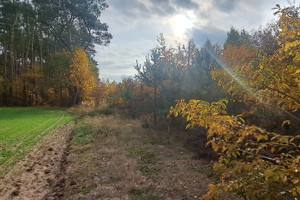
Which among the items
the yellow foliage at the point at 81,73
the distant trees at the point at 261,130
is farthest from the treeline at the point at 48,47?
the distant trees at the point at 261,130

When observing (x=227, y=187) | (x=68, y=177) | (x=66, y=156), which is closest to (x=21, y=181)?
(x=68, y=177)

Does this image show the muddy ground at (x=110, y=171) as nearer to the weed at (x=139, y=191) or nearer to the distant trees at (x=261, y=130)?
the weed at (x=139, y=191)

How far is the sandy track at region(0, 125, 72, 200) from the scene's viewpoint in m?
4.55

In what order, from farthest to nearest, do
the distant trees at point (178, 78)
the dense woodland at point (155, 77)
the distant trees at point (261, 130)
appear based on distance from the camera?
the distant trees at point (178, 78), the dense woodland at point (155, 77), the distant trees at point (261, 130)

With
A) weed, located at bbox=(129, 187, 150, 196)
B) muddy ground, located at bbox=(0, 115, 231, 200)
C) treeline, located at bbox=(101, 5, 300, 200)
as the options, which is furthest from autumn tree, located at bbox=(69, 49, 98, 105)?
weed, located at bbox=(129, 187, 150, 196)

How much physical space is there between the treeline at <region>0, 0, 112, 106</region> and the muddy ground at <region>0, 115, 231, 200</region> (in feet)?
55.3

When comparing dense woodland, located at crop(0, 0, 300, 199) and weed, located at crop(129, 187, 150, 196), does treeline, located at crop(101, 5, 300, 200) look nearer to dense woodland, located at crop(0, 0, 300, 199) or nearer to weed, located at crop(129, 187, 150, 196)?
dense woodland, located at crop(0, 0, 300, 199)

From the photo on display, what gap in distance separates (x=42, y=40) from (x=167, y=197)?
117 feet

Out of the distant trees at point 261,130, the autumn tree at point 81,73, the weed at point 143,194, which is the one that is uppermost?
the autumn tree at point 81,73

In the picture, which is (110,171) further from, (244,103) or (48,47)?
(48,47)

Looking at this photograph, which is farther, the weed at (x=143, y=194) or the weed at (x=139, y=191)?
the weed at (x=139, y=191)

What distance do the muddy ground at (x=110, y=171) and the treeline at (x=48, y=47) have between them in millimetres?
16850

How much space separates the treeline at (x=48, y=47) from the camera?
933 inches

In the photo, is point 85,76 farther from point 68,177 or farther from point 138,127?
point 68,177
